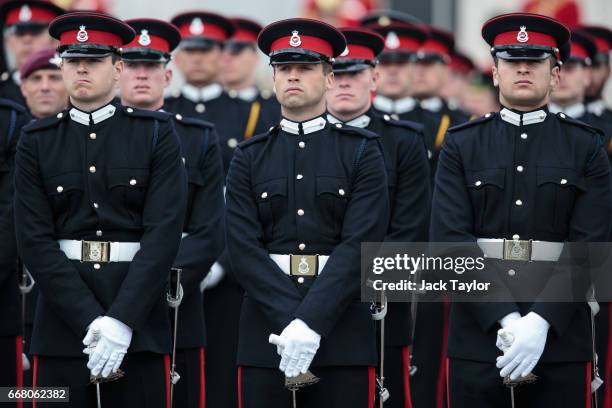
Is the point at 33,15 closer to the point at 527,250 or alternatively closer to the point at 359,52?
the point at 359,52

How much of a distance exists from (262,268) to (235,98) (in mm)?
3482

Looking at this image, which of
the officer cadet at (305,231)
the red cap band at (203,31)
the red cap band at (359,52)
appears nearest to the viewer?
the officer cadet at (305,231)

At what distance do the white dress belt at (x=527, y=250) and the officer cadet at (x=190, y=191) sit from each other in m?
1.78

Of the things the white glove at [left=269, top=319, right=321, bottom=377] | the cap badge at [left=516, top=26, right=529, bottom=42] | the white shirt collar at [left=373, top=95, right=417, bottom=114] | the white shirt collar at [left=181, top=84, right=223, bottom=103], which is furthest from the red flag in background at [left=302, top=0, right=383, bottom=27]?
the white glove at [left=269, top=319, right=321, bottom=377]

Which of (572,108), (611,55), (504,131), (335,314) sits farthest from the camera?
(611,55)

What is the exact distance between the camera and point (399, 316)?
7.97 m

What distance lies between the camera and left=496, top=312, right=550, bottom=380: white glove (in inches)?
256

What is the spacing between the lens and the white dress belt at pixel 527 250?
6.81 meters

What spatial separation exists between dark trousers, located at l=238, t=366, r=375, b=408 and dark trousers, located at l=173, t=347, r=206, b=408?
115cm

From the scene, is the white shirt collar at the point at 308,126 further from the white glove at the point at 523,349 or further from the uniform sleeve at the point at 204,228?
the white glove at the point at 523,349

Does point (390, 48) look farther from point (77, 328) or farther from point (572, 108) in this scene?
point (77, 328)

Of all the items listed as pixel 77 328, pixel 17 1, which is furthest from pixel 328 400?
pixel 17 1

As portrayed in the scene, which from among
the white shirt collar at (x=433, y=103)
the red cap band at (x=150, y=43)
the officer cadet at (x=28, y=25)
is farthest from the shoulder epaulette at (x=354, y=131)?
the white shirt collar at (x=433, y=103)

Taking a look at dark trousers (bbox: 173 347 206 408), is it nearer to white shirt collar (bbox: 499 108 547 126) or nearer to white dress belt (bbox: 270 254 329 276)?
white dress belt (bbox: 270 254 329 276)
